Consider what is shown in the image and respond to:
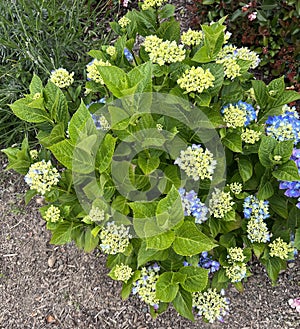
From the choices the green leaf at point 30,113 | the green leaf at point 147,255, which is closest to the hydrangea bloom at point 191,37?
the green leaf at point 30,113

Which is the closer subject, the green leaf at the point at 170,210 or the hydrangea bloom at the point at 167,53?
the green leaf at the point at 170,210

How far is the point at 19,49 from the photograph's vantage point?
2904 mm

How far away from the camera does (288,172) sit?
65.6 inches

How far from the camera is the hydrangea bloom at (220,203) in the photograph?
176cm

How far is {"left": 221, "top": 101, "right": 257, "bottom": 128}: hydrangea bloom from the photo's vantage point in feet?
5.56

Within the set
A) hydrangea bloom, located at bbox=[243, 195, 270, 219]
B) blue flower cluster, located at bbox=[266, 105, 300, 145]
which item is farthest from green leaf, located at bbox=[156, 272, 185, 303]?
blue flower cluster, located at bbox=[266, 105, 300, 145]

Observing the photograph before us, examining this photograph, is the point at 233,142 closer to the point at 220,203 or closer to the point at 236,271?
the point at 220,203

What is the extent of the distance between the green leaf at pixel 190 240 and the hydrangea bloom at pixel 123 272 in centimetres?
33

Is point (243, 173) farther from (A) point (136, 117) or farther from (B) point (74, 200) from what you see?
(B) point (74, 200)

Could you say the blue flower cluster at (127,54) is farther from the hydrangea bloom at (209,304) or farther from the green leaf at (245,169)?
the hydrangea bloom at (209,304)

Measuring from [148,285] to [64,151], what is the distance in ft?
2.33

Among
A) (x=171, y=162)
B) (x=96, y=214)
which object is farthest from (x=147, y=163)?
(x=96, y=214)

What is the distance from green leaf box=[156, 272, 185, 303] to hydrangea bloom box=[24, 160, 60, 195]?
59cm

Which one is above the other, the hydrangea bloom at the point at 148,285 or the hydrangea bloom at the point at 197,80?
the hydrangea bloom at the point at 197,80
